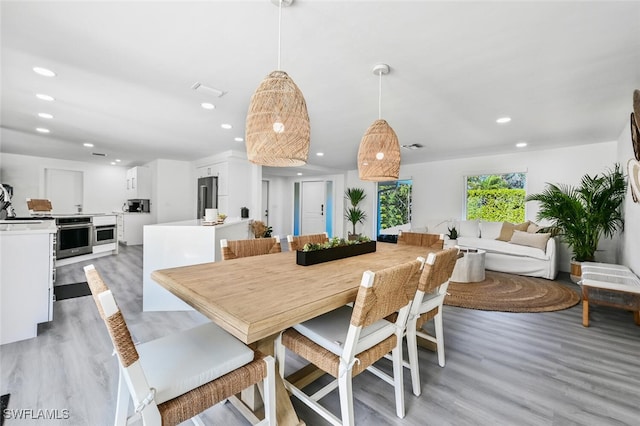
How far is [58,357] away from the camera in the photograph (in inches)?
80.0

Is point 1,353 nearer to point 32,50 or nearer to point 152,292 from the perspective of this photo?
point 152,292

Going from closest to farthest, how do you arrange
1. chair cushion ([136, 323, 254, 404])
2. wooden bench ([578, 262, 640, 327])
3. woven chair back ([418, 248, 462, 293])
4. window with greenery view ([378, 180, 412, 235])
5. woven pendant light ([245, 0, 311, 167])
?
chair cushion ([136, 323, 254, 404])
woven pendant light ([245, 0, 311, 167])
woven chair back ([418, 248, 462, 293])
wooden bench ([578, 262, 640, 327])
window with greenery view ([378, 180, 412, 235])

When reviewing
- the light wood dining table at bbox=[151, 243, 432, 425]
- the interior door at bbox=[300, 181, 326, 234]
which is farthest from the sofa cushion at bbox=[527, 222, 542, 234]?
the interior door at bbox=[300, 181, 326, 234]

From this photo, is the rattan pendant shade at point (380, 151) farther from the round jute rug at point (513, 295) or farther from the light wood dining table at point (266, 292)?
the round jute rug at point (513, 295)

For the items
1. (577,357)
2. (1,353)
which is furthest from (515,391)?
(1,353)

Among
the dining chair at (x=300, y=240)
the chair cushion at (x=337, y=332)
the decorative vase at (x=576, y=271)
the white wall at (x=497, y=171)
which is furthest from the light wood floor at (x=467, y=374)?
the white wall at (x=497, y=171)

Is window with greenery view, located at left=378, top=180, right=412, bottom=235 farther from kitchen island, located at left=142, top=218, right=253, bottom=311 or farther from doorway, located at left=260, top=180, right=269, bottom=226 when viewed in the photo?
kitchen island, located at left=142, top=218, right=253, bottom=311

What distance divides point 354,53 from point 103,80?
7.50 feet

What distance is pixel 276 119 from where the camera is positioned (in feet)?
4.79

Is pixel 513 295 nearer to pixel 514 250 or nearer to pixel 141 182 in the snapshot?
pixel 514 250

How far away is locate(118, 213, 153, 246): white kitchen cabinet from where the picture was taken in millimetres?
7051

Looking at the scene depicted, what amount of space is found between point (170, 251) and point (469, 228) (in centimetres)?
544

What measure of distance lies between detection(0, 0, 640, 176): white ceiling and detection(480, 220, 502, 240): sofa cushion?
82.2 inches

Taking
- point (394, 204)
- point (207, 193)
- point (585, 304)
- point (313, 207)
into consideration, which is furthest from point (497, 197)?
point (207, 193)
